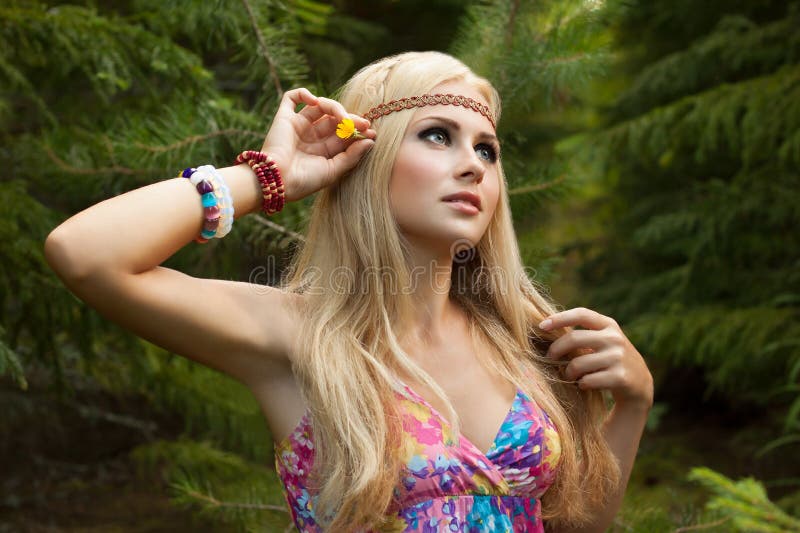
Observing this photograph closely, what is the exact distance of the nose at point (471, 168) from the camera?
186 cm

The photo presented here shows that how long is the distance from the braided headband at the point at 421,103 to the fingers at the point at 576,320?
53cm

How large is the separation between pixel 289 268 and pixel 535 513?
878 mm

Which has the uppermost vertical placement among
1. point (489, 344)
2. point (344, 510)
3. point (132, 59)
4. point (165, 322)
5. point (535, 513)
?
point (132, 59)

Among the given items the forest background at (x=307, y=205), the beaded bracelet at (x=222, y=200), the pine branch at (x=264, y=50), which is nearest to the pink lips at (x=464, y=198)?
the beaded bracelet at (x=222, y=200)

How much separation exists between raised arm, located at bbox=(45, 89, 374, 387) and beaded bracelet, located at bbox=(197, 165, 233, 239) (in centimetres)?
3

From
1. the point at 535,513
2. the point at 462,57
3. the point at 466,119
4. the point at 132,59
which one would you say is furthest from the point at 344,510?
the point at 132,59

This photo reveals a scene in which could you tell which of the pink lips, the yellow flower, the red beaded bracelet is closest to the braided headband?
the yellow flower

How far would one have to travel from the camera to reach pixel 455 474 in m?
1.69

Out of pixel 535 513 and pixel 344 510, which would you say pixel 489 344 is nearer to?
pixel 535 513

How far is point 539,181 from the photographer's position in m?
2.52

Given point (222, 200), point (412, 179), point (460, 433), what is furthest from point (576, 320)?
point (222, 200)

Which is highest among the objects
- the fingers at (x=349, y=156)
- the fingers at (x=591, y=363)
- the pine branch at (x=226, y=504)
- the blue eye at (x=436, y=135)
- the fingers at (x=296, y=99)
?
the fingers at (x=296, y=99)

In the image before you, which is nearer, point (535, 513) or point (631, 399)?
point (535, 513)

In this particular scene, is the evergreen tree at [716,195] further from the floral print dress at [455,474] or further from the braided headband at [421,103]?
the braided headband at [421,103]
